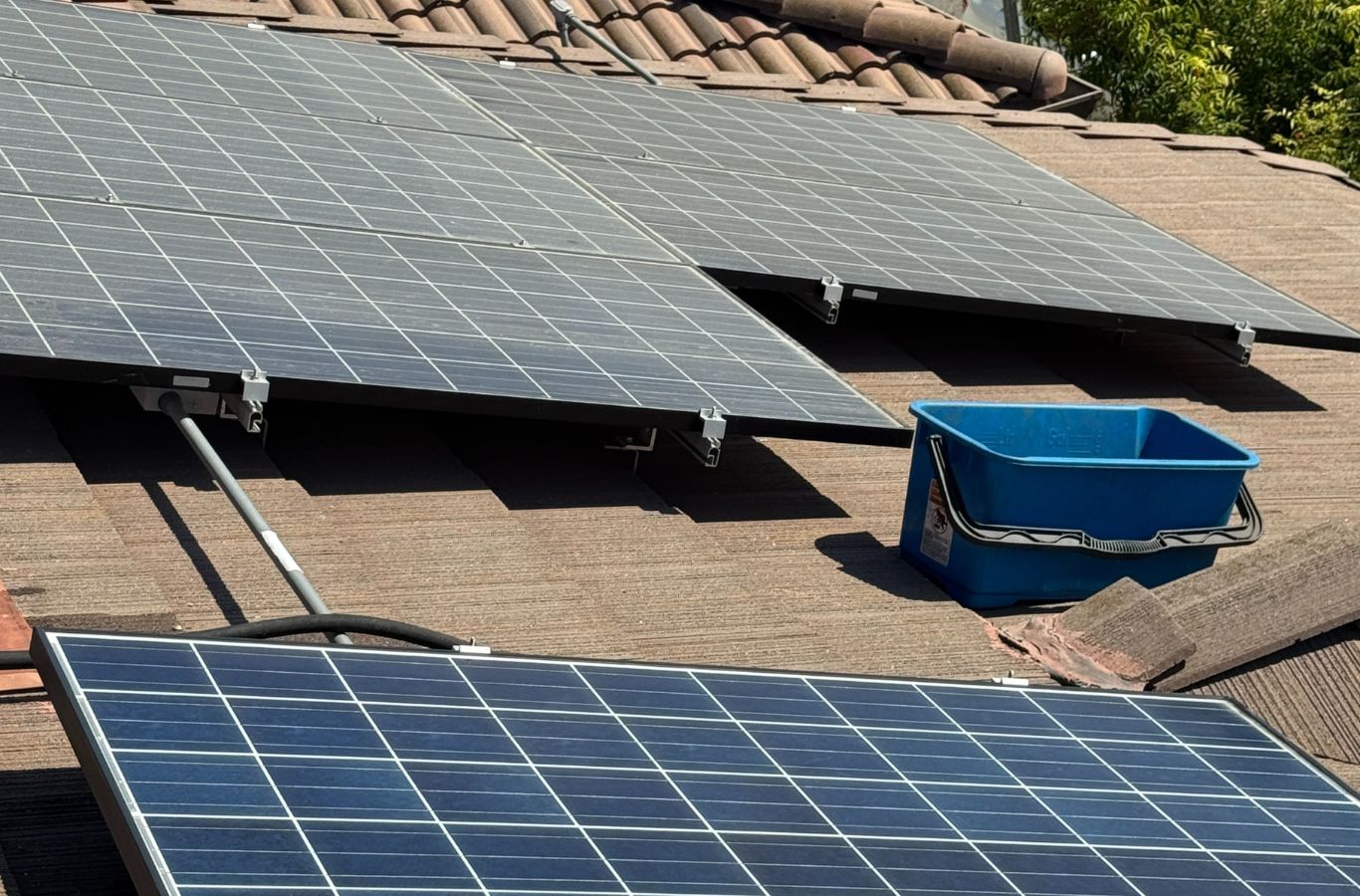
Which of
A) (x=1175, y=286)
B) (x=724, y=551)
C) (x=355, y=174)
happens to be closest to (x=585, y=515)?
(x=724, y=551)

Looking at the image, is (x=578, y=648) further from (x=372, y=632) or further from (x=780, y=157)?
(x=780, y=157)

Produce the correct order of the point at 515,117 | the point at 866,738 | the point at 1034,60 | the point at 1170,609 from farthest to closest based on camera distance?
the point at 1034,60
the point at 515,117
the point at 1170,609
the point at 866,738

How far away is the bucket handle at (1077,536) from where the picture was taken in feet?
32.3

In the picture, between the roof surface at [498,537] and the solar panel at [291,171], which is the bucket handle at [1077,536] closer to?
the roof surface at [498,537]

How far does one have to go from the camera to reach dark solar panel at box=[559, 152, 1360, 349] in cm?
1279

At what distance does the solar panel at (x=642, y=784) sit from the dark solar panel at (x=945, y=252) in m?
5.40

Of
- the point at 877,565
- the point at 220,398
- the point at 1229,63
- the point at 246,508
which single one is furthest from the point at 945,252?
the point at 1229,63

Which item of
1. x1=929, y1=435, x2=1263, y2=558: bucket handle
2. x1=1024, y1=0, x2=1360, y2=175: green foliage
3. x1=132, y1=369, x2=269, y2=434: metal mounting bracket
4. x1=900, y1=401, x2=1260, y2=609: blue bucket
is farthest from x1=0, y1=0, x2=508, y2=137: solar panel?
x1=1024, y1=0, x2=1360, y2=175: green foliage

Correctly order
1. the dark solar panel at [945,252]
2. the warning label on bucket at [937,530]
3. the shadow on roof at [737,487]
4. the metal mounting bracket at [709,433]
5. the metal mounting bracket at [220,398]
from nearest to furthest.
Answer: the metal mounting bracket at [220,398] → the warning label on bucket at [937,530] → the metal mounting bracket at [709,433] → the shadow on roof at [737,487] → the dark solar panel at [945,252]

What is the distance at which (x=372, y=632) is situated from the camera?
7418mm

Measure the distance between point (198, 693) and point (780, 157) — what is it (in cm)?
984

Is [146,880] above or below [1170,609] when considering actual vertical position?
above

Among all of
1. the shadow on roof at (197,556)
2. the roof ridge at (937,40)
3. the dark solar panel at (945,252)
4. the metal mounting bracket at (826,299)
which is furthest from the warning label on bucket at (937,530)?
the roof ridge at (937,40)

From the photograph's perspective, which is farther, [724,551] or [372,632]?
[724,551]
